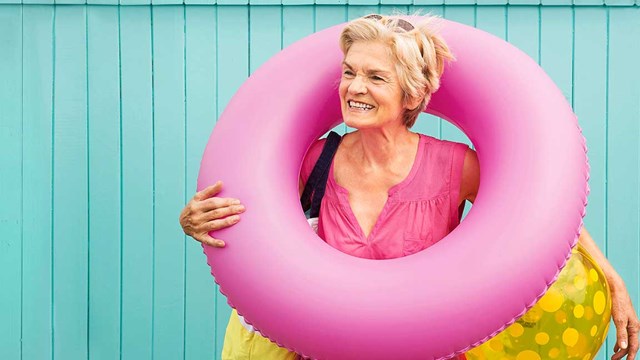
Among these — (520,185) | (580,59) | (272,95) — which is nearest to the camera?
(520,185)

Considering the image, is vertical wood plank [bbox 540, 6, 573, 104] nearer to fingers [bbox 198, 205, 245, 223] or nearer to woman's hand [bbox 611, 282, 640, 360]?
woman's hand [bbox 611, 282, 640, 360]

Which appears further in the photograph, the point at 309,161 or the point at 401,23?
the point at 309,161

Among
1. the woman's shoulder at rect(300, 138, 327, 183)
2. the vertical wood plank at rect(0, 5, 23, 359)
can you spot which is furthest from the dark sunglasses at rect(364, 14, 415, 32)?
the vertical wood plank at rect(0, 5, 23, 359)

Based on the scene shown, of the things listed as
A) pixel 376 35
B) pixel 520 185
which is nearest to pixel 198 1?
pixel 376 35

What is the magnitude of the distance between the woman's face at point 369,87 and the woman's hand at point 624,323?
69 centimetres

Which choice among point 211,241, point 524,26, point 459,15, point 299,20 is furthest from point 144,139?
point 211,241

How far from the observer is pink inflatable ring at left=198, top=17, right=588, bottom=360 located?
6.47ft

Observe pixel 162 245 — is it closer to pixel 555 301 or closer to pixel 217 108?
pixel 217 108

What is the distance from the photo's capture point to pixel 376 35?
207 cm

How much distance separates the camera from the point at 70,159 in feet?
11.8

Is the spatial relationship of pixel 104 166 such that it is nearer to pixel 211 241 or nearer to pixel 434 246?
pixel 211 241

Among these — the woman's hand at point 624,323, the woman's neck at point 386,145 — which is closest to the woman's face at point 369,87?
the woman's neck at point 386,145

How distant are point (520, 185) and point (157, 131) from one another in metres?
1.82

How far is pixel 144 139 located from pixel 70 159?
0.27m
